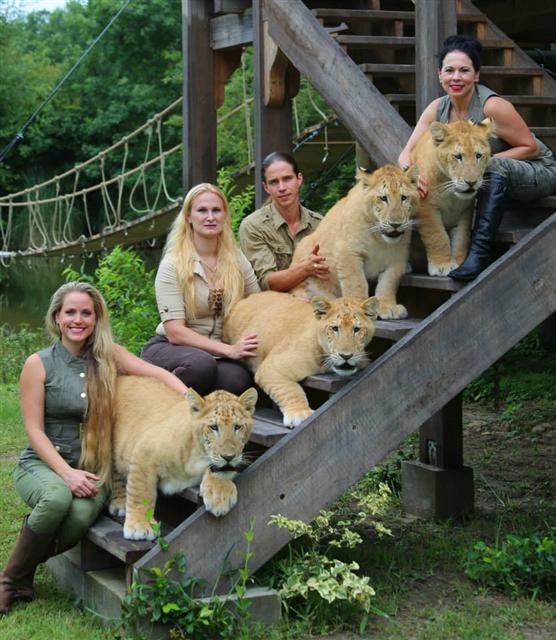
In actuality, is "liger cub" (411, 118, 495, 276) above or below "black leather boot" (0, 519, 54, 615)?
above

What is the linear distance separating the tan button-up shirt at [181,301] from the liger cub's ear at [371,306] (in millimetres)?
1194

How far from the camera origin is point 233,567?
16.3 ft

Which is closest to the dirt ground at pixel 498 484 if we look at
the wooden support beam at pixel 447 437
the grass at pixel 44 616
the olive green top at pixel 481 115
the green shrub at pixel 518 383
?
the green shrub at pixel 518 383

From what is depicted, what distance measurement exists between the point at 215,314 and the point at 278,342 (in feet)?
2.09

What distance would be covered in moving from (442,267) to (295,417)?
984mm

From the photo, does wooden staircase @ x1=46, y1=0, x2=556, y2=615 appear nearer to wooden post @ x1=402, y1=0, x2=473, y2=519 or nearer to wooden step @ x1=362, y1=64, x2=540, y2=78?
wooden post @ x1=402, y1=0, x2=473, y2=519

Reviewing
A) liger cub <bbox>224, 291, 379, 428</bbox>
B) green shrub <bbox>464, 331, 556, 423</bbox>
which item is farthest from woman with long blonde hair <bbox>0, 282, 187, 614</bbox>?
green shrub <bbox>464, 331, 556, 423</bbox>

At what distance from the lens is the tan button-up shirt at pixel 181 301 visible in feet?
19.6

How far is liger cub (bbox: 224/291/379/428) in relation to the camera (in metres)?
5.08

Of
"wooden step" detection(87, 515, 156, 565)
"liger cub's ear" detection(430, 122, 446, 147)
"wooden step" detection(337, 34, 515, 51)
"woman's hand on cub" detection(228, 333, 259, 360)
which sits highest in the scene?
"wooden step" detection(337, 34, 515, 51)

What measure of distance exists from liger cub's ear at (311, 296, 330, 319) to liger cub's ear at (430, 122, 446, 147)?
0.91 metres

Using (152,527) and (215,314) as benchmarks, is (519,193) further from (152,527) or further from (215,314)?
(152,527)

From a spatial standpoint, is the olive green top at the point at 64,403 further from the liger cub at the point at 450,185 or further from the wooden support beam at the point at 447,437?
the wooden support beam at the point at 447,437

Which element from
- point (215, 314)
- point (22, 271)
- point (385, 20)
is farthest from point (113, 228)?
point (22, 271)
